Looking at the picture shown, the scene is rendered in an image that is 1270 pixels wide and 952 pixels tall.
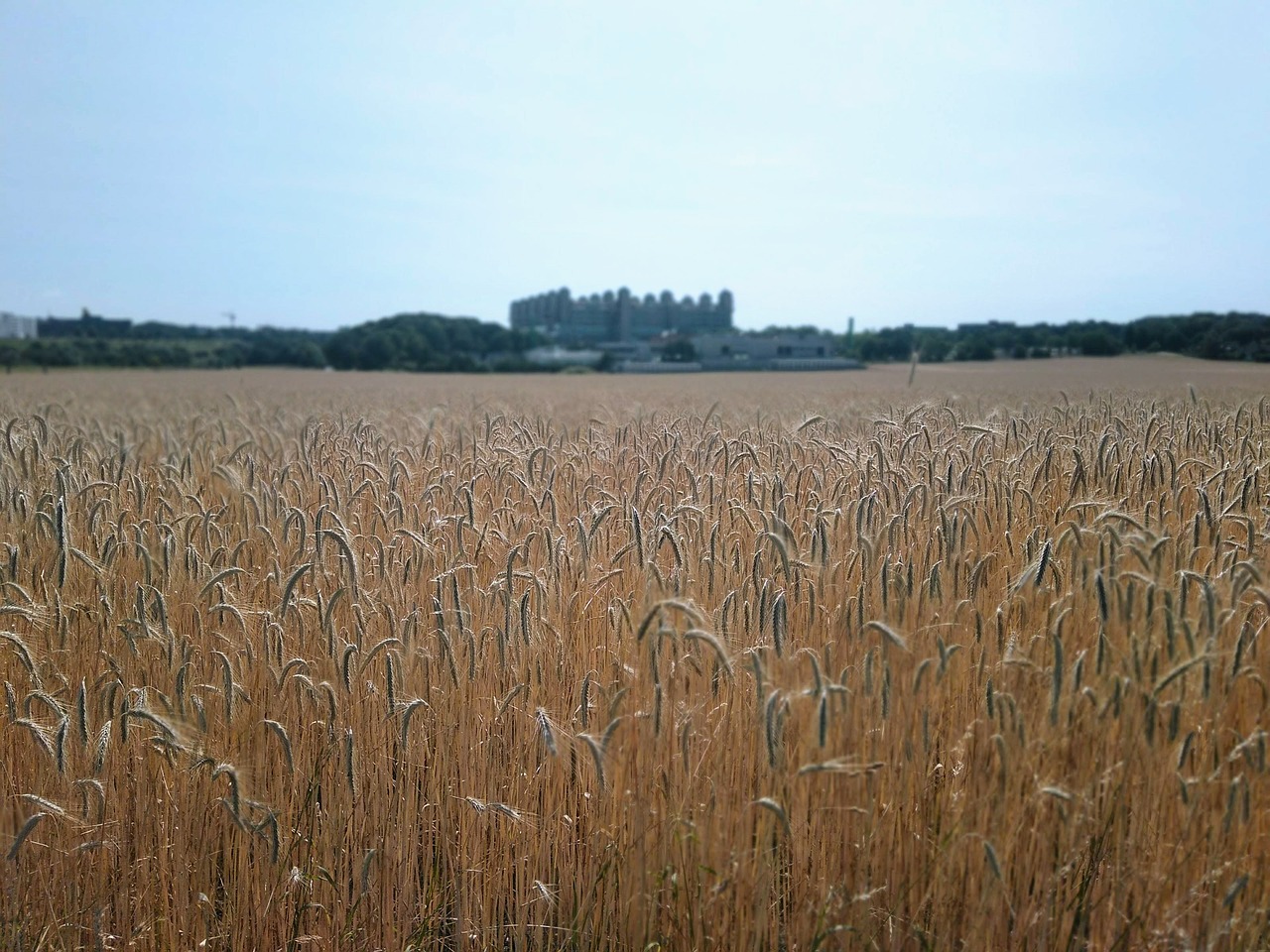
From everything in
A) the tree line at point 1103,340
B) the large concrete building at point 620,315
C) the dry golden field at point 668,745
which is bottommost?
the dry golden field at point 668,745

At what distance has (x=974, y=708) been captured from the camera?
8.79ft

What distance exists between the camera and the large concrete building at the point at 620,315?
104 metres

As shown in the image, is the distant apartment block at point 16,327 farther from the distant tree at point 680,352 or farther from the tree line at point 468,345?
the distant tree at point 680,352

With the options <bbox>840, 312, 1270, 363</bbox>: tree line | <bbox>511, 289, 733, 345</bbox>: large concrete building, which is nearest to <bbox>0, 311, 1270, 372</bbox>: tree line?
<bbox>840, 312, 1270, 363</bbox>: tree line

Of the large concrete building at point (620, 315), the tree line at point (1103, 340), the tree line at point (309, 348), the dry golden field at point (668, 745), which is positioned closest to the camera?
the dry golden field at point (668, 745)

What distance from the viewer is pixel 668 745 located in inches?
97.0

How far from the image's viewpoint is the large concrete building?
10450 cm

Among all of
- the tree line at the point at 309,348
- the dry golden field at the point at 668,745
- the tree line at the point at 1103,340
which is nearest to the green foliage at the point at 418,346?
the tree line at the point at 309,348

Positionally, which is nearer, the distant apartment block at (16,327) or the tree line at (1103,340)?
the tree line at (1103,340)

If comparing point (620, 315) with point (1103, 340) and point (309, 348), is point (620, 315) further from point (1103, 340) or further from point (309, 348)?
point (1103, 340)

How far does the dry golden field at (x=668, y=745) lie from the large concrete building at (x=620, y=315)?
98.9 metres

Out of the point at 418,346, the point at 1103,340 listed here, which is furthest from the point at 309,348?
the point at 1103,340

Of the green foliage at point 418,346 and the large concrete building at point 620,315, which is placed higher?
the large concrete building at point 620,315

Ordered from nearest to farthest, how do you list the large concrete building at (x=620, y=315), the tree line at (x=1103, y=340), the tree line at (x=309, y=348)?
the tree line at (x=1103, y=340), the tree line at (x=309, y=348), the large concrete building at (x=620, y=315)
